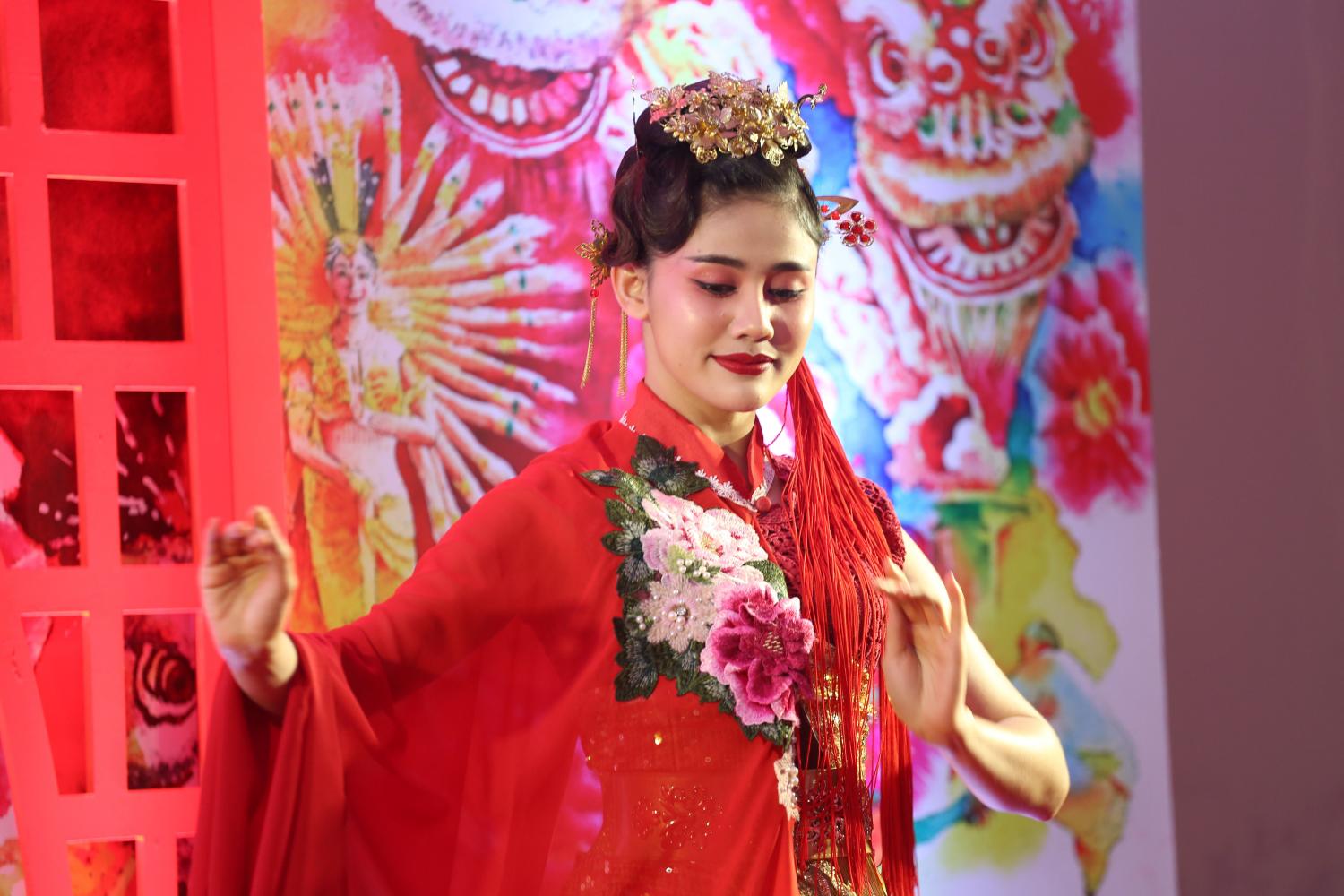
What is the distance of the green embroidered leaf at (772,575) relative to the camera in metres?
1.68

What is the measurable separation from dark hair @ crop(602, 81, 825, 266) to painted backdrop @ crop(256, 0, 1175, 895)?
0.70 meters

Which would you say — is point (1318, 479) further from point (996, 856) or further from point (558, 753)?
point (558, 753)

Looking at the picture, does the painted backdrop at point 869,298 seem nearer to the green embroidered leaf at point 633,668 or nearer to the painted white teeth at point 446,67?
the painted white teeth at point 446,67

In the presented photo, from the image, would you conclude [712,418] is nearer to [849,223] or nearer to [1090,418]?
[849,223]

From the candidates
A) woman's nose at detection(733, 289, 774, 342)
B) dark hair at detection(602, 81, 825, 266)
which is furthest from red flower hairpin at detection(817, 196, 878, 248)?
woman's nose at detection(733, 289, 774, 342)

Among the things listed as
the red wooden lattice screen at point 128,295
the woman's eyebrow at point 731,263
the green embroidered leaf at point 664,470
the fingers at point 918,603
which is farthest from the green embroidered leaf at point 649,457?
the red wooden lattice screen at point 128,295

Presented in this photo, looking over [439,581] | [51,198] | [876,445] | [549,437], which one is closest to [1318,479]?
[876,445]

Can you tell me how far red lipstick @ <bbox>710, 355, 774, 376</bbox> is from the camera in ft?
5.56

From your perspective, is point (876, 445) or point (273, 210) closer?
point (273, 210)

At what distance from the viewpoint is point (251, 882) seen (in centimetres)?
139

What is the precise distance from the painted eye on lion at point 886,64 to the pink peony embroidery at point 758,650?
141 centimetres

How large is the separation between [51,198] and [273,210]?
12.4 inches

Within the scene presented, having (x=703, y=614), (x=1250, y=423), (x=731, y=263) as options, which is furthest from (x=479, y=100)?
(x=1250, y=423)

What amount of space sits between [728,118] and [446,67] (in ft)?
2.83
